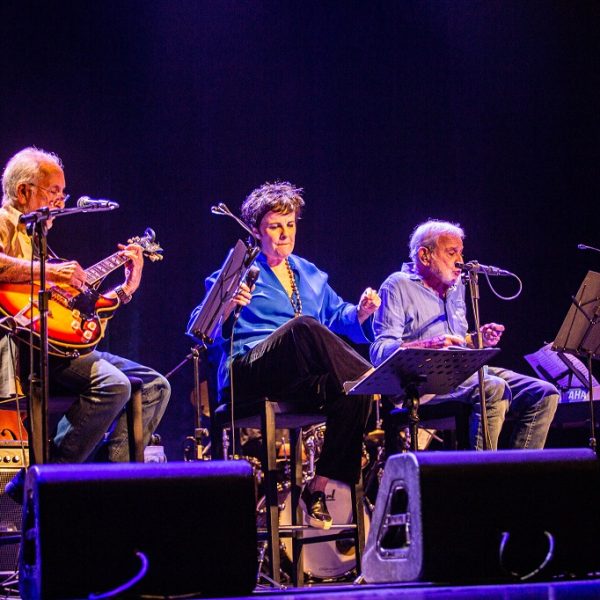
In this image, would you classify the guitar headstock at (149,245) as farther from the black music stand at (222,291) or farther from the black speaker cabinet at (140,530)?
the black speaker cabinet at (140,530)

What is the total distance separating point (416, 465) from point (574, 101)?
504 centimetres

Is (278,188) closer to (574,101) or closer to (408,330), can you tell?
(408,330)

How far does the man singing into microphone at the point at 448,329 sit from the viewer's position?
181 inches

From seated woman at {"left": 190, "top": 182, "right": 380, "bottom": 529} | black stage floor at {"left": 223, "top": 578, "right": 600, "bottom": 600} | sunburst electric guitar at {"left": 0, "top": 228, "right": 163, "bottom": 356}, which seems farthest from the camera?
seated woman at {"left": 190, "top": 182, "right": 380, "bottom": 529}

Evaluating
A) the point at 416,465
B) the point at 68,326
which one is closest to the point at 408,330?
the point at 68,326

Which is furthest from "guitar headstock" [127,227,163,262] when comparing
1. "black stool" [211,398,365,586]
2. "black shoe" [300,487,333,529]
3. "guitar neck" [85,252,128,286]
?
"black shoe" [300,487,333,529]

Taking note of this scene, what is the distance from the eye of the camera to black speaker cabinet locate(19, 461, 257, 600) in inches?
88.7

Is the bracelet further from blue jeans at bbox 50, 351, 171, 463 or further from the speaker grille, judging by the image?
the speaker grille

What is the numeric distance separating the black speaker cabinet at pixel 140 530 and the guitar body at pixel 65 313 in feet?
4.92

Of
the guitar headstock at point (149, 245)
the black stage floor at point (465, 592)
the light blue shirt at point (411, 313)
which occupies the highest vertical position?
the guitar headstock at point (149, 245)

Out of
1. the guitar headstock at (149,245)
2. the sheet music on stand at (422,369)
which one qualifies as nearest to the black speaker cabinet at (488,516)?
the sheet music on stand at (422,369)

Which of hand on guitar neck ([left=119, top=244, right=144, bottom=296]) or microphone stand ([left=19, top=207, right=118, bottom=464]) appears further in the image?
hand on guitar neck ([left=119, top=244, right=144, bottom=296])

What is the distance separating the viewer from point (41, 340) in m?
3.29

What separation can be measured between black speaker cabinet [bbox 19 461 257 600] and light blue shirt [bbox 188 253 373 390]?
6.06 feet
